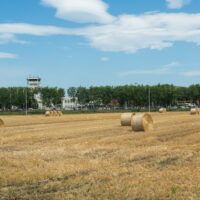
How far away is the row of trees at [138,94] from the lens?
13212cm

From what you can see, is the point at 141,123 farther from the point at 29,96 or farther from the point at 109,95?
the point at 29,96

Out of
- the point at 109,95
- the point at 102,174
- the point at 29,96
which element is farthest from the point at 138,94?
the point at 102,174

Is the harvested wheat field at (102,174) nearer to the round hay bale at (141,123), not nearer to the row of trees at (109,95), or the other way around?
the round hay bale at (141,123)

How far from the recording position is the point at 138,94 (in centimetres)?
13488

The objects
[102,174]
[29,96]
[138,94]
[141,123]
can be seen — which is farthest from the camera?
[29,96]

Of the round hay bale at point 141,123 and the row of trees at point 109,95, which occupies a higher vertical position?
the row of trees at point 109,95

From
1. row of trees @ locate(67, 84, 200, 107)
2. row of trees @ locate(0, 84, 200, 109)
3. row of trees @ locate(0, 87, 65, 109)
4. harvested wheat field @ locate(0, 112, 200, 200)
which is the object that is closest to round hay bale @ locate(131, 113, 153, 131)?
harvested wheat field @ locate(0, 112, 200, 200)

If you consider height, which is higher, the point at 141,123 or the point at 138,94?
the point at 138,94

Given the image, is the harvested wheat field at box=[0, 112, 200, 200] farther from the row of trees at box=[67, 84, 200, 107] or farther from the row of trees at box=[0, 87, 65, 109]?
the row of trees at box=[0, 87, 65, 109]

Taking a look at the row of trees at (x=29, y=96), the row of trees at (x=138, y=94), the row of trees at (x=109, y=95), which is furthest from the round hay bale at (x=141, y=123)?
the row of trees at (x=29, y=96)

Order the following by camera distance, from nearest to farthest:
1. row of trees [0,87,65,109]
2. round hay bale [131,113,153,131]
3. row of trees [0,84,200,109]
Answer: round hay bale [131,113,153,131] → row of trees [0,84,200,109] → row of trees [0,87,65,109]

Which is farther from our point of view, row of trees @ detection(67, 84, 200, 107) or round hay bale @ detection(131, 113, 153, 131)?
row of trees @ detection(67, 84, 200, 107)

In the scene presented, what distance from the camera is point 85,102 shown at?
152875mm

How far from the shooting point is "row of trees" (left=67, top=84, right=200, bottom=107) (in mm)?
132125
